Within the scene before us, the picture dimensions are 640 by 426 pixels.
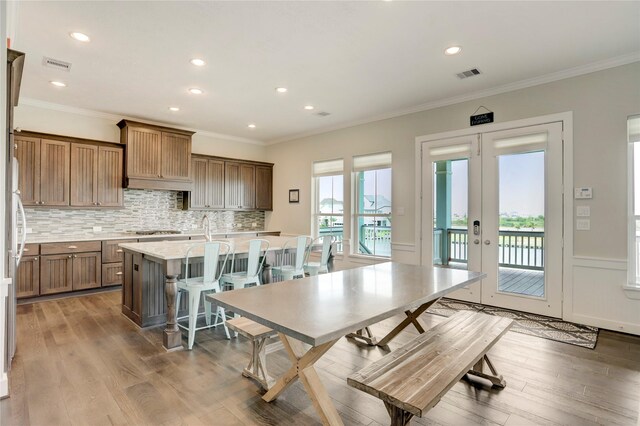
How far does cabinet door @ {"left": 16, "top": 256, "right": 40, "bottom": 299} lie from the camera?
434cm

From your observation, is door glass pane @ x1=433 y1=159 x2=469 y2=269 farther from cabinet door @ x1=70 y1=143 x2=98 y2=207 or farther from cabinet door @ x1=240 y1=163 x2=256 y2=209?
cabinet door @ x1=70 y1=143 x2=98 y2=207

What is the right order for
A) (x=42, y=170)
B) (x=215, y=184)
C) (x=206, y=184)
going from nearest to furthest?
(x=42, y=170)
(x=206, y=184)
(x=215, y=184)

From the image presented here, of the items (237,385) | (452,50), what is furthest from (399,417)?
(452,50)

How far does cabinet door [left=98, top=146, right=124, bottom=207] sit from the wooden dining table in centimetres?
430

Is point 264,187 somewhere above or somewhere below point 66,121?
below

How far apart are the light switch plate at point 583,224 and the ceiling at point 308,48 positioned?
1.65 m

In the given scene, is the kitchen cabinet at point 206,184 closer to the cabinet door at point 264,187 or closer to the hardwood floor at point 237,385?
the cabinet door at point 264,187

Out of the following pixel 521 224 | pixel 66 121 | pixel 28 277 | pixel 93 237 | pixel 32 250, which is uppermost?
pixel 66 121

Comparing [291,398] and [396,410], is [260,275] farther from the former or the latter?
[396,410]

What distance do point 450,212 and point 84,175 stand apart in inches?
213

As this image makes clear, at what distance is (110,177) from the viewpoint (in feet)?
17.4

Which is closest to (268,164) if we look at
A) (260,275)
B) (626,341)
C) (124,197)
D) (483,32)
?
(124,197)

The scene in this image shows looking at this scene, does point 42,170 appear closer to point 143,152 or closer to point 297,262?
point 143,152

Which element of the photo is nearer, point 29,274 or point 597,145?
point 597,145
